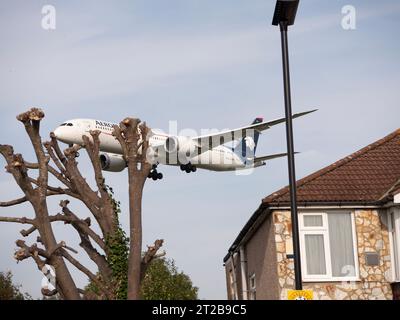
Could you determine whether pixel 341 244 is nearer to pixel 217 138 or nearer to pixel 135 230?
pixel 135 230

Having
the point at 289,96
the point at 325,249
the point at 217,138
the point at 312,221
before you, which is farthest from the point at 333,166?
the point at 217,138

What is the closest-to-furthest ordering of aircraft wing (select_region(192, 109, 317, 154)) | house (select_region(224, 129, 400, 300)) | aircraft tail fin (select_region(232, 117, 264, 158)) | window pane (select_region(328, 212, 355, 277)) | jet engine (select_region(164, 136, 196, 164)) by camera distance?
1. house (select_region(224, 129, 400, 300))
2. window pane (select_region(328, 212, 355, 277))
3. jet engine (select_region(164, 136, 196, 164))
4. aircraft wing (select_region(192, 109, 317, 154))
5. aircraft tail fin (select_region(232, 117, 264, 158))

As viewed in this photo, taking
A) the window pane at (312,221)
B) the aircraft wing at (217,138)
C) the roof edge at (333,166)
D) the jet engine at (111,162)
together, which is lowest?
the window pane at (312,221)

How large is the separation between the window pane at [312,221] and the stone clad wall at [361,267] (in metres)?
0.43

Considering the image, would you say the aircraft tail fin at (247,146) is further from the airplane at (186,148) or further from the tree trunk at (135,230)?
the tree trunk at (135,230)

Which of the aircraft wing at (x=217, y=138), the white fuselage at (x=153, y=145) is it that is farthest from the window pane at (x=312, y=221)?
the aircraft wing at (x=217, y=138)

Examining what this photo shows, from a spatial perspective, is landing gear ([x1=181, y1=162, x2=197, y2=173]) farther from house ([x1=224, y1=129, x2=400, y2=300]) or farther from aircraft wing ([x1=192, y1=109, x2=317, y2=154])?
house ([x1=224, y1=129, x2=400, y2=300])

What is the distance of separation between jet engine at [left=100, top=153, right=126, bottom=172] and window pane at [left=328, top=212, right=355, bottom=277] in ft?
75.4

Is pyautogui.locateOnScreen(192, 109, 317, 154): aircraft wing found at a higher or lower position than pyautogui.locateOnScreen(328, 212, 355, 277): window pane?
higher

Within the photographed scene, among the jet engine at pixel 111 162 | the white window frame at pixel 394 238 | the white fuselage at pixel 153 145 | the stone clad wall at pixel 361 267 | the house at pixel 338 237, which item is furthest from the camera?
the jet engine at pixel 111 162

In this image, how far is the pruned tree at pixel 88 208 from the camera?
1831cm

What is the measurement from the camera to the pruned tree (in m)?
18.3

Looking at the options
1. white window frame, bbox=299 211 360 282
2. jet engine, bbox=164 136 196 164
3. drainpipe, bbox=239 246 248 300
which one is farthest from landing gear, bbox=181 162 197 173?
white window frame, bbox=299 211 360 282
